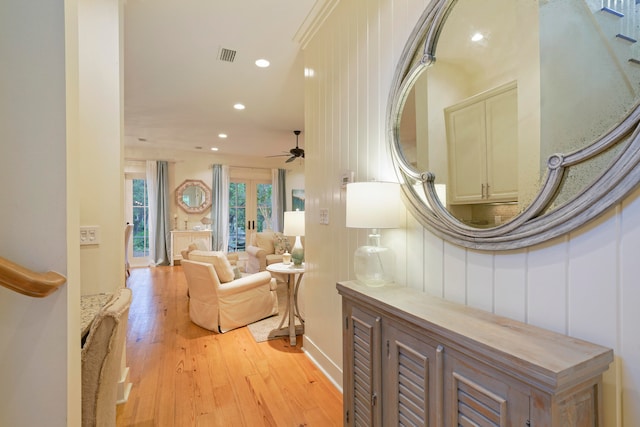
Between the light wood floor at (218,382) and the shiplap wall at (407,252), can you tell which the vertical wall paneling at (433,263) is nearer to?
the shiplap wall at (407,252)

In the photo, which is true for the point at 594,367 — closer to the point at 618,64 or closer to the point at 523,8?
the point at 618,64

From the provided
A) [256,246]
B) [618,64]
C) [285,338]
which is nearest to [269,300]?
[285,338]

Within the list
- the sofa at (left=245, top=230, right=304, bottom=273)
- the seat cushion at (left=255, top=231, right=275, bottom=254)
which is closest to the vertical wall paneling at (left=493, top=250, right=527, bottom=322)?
the sofa at (left=245, top=230, right=304, bottom=273)

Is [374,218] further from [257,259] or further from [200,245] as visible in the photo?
[257,259]

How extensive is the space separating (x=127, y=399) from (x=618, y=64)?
309 centimetres

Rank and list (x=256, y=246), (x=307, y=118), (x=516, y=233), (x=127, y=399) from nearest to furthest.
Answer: (x=516, y=233) < (x=127, y=399) < (x=307, y=118) < (x=256, y=246)

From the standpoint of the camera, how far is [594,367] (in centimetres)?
76

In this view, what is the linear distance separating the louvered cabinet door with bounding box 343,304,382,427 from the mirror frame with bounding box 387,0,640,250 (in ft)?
1.81

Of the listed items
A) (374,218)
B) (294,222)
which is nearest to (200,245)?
(294,222)

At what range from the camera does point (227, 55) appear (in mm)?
2920

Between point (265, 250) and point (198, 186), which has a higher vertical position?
point (198, 186)

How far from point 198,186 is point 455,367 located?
24.7 feet

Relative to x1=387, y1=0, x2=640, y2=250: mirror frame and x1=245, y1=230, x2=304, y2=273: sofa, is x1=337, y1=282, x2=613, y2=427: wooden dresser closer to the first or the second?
x1=387, y1=0, x2=640, y2=250: mirror frame

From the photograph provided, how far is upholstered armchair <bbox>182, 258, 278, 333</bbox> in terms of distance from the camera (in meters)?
3.17
